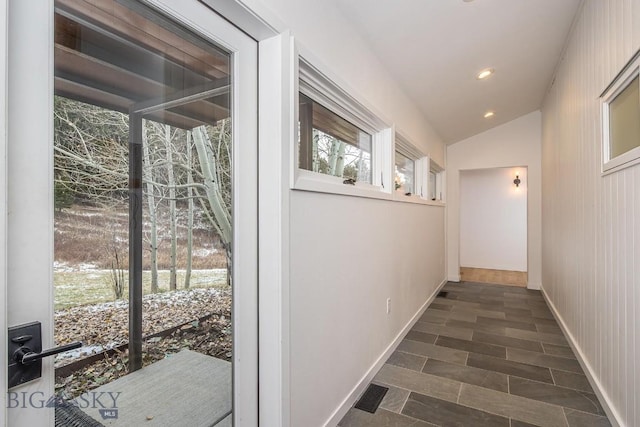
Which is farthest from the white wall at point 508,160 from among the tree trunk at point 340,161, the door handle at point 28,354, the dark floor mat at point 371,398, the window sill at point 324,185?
the door handle at point 28,354

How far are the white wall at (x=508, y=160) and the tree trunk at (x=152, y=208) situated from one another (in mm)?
5331

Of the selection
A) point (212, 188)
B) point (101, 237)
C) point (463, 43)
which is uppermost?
point (463, 43)

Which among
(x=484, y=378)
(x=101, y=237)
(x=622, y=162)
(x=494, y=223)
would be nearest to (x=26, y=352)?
(x=101, y=237)

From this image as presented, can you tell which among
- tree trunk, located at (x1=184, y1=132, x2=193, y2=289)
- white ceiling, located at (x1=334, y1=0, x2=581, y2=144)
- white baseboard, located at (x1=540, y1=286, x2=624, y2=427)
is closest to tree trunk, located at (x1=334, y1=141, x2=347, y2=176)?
white ceiling, located at (x1=334, y1=0, x2=581, y2=144)

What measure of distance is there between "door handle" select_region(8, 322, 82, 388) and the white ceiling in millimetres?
1940

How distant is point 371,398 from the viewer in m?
2.10

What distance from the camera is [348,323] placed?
194cm

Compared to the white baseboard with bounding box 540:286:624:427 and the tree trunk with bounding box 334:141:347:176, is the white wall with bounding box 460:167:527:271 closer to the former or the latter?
the white baseboard with bounding box 540:286:624:427

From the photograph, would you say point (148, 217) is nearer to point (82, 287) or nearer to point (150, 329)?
point (82, 287)

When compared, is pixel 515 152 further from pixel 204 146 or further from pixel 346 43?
pixel 204 146

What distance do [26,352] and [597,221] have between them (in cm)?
289

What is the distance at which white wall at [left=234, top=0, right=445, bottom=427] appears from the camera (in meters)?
1.46

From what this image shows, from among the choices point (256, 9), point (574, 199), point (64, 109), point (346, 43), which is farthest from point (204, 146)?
point (574, 199)

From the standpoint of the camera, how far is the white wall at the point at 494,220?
6.56 meters
